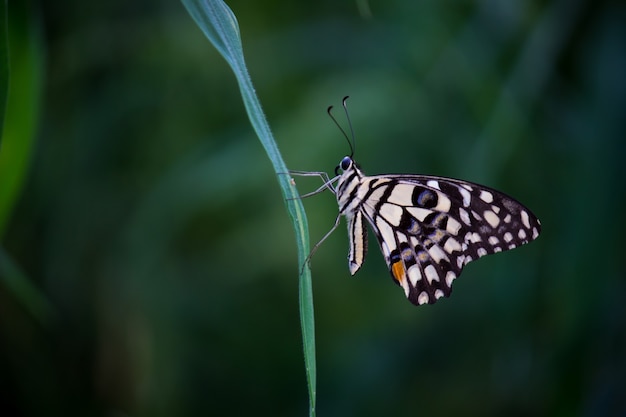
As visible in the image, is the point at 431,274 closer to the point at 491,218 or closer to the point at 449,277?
the point at 449,277

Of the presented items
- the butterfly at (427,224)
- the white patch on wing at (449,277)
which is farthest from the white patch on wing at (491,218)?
the white patch on wing at (449,277)

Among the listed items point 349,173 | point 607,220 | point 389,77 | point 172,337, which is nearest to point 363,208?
point 349,173

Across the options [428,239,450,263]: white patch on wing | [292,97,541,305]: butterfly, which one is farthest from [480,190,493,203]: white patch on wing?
[428,239,450,263]: white patch on wing

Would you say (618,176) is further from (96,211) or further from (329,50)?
(96,211)

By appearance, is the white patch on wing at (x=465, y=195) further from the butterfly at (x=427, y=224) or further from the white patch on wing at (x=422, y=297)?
the white patch on wing at (x=422, y=297)

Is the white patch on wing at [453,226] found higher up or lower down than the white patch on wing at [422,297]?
higher up

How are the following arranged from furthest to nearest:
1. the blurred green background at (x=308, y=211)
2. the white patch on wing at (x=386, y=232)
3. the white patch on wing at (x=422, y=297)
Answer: the blurred green background at (x=308, y=211)
the white patch on wing at (x=386, y=232)
the white patch on wing at (x=422, y=297)

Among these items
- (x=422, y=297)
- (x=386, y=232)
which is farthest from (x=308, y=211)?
(x=422, y=297)

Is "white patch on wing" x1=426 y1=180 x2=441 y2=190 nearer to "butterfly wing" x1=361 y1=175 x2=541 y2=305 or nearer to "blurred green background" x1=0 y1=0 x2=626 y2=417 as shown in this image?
"butterfly wing" x1=361 y1=175 x2=541 y2=305
